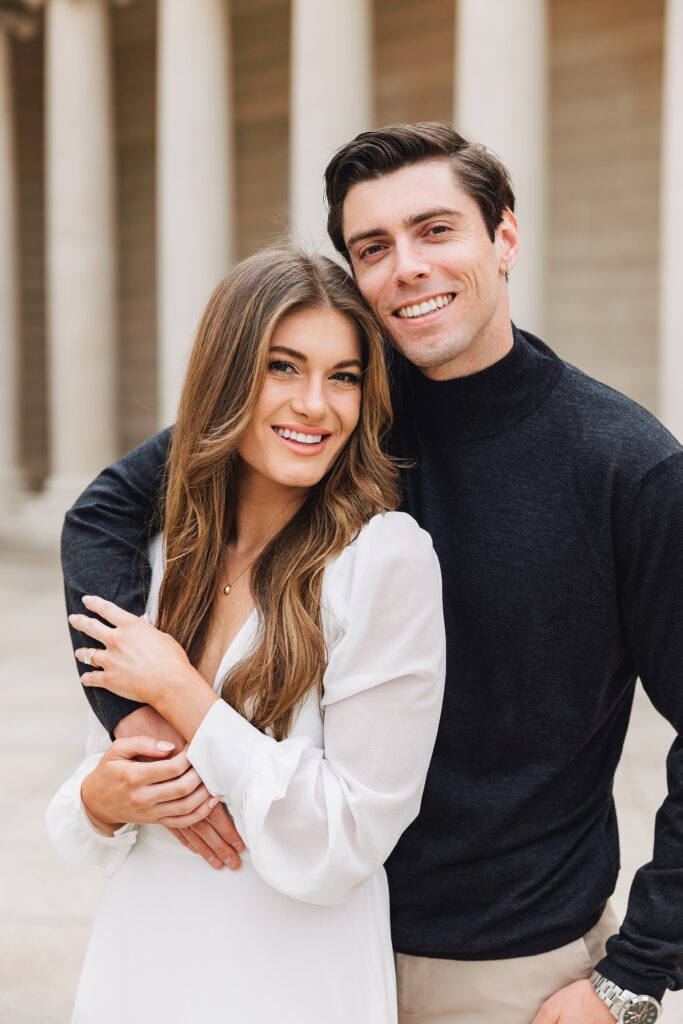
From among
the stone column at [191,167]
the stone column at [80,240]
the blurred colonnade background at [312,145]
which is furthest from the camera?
the stone column at [80,240]

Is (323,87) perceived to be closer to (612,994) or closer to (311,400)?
(311,400)

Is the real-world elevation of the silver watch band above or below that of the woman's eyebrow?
below

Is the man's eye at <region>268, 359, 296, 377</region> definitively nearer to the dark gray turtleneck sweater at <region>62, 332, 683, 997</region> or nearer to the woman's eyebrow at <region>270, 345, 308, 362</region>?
the woman's eyebrow at <region>270, 345, 308, 362</region>

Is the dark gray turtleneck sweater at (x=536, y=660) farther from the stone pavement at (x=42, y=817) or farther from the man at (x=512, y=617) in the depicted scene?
the stone pavement at (x=42, y=817)

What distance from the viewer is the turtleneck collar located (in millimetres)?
3824

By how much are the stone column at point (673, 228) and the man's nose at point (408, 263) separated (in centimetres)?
1459

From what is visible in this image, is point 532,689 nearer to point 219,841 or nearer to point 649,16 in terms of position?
point 219,841

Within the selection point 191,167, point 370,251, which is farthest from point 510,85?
point 370,251

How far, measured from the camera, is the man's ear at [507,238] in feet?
14.2

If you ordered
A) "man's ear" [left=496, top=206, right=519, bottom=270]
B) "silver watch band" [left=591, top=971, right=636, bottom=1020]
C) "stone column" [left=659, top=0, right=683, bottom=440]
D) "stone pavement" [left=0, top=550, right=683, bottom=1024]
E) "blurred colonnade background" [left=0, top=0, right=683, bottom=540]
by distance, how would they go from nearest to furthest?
"silver watch band" [left=591, top=971, right=636, bottom=1020] → "man's ear" [left=496, top=206, right=519, bottom=270] → "stone pavement" [left=0, top=550, right=683, bottom=1024] → "stone column" [left=659, top=0, right=683, bottom=440] → "blurred colonnade background" [left=0, top=0, right=683, bottom=540]

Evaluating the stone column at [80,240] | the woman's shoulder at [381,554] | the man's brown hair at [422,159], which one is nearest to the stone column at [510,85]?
the stone column at [80,240]

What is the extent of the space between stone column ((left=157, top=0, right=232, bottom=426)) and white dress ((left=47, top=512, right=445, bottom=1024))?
63.3 feet

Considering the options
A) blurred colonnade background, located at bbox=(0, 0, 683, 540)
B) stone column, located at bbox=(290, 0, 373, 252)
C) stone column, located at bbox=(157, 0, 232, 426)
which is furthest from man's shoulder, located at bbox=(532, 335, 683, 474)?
stone column, located at bbox=(157, 0, 232, 426)

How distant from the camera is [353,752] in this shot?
10.5ft
